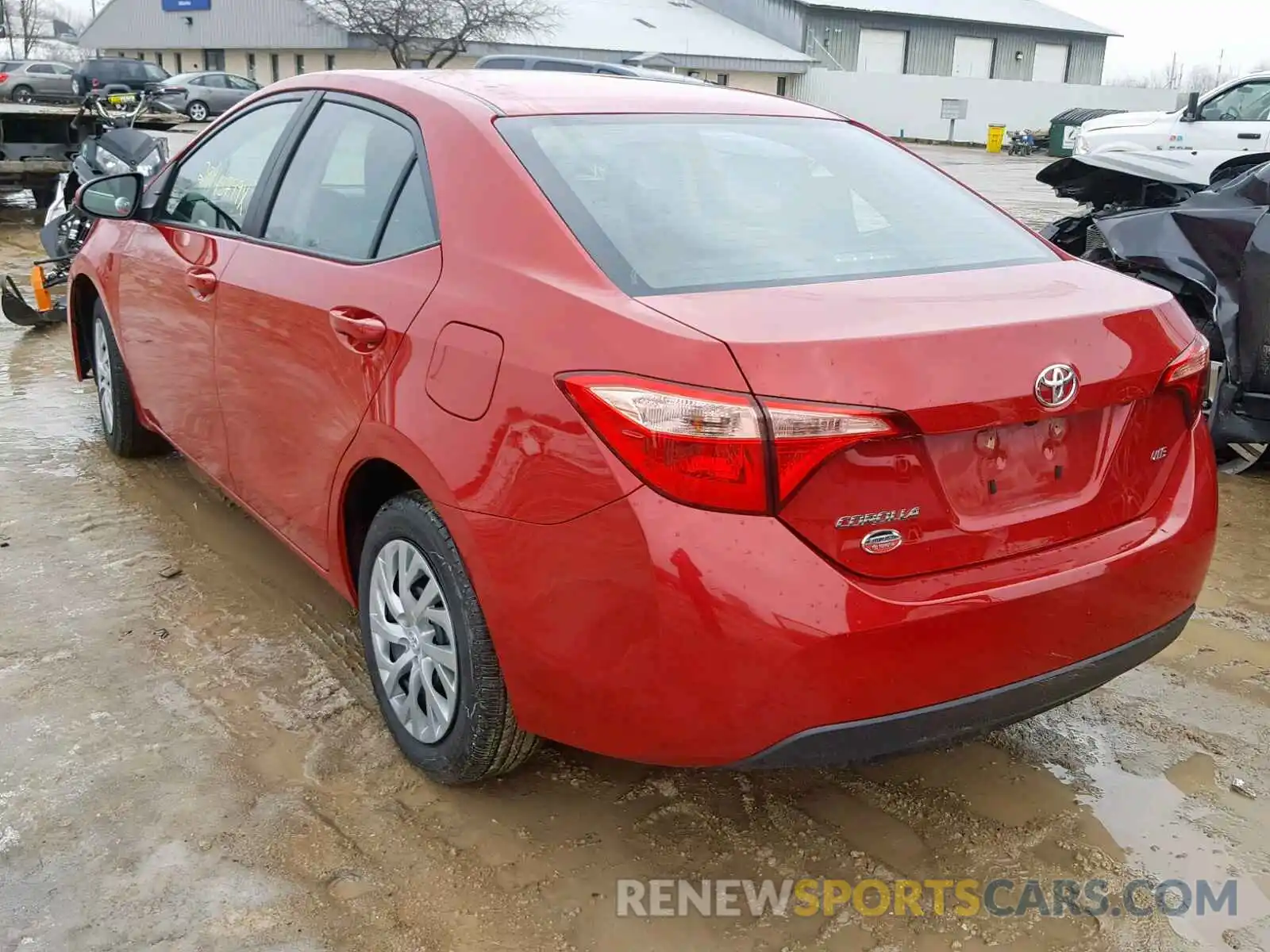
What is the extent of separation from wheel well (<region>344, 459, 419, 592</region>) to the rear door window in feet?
1.72

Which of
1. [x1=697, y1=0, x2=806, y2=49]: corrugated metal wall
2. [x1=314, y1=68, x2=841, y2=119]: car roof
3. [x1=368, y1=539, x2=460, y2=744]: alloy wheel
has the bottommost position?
[x1=368, y1=539, x2=460, y2=744]: alloy wheel

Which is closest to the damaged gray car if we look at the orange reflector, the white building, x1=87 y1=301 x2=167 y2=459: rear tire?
x1=87 y1=301 x2=167 y2=459: rear tire

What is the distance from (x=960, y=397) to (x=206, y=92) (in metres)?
36.0

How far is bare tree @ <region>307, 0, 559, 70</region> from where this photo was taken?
38281mm

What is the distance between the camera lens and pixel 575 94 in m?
2.96

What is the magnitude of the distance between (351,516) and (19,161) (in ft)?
37.7

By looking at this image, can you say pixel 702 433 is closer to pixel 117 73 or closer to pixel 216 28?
pixel 117 73

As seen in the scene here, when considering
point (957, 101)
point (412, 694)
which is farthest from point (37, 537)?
point (957, 101)

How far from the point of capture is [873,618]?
199cm

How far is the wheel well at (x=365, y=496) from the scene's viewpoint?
2.70m

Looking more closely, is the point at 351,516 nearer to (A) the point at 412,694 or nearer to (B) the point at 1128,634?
(A) the point at 412,694

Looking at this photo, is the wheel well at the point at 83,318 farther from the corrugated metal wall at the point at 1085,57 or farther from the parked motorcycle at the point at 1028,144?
the corrugated metal wall at the point at 1085,57

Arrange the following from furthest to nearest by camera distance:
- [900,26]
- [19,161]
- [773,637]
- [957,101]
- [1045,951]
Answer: [900,26], [957,101], [19,161], [1045,951], [773,637]

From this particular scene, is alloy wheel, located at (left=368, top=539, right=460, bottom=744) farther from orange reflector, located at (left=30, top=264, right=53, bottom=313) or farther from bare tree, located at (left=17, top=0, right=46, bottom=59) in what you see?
bare tree, located at (left=17, top=0, right=46, bottom=59)
